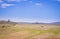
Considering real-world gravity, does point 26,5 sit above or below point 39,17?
above

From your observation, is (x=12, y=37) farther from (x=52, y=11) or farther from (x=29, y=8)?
(x=52, y=11)

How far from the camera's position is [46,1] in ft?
8.73

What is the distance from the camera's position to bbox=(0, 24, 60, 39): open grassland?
2.60 meters

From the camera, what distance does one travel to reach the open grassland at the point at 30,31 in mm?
2596

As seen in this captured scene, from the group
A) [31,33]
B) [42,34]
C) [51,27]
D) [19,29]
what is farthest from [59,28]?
[19,29]

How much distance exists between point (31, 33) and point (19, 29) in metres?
0.25

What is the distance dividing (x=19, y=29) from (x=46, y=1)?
0.78 m

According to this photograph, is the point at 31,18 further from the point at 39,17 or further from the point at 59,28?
the point at 59,28

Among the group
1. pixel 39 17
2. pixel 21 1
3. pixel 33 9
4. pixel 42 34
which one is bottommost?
pixel 42 34

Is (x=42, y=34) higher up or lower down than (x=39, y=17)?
lower down

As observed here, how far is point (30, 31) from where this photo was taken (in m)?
2.64

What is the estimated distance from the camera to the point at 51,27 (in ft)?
8.55

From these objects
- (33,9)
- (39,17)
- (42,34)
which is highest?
(33,9)

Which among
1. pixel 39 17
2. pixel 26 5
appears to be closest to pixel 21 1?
pixel 26 5
